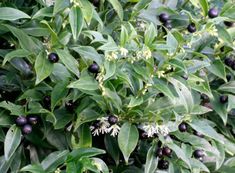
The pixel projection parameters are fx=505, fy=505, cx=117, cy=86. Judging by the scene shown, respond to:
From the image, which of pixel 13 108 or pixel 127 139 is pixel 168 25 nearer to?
pixel 127 139

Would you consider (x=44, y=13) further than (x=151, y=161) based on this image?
No

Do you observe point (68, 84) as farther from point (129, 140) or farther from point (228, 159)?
point (228, 159)

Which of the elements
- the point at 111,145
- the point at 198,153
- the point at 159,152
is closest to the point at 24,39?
the point at 111,145

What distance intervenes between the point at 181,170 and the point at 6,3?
907 mm

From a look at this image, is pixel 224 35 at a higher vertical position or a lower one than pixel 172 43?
lower

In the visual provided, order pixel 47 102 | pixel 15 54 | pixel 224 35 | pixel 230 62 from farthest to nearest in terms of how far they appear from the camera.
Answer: pixel 230 62 → pixel 224 35 → pixel 47 102 → pixel 15 54

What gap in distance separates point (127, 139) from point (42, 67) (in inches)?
14.7

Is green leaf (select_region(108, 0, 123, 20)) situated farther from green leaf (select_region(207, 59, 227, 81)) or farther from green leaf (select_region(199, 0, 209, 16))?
green leaf (select_region(207, 59, 227, 81))

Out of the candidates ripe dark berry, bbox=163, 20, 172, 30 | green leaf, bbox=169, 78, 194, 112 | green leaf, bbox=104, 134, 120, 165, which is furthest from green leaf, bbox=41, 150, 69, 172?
ripe dark berry, bbox=163, 20, 172, 30

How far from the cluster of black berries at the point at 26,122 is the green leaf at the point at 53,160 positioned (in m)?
0.11

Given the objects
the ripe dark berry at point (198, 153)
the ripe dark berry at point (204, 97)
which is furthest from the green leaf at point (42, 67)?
the ripe dark berry at point (204, 97)

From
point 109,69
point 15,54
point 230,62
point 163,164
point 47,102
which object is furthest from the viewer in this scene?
point 230,62

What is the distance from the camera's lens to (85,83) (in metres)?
1.57

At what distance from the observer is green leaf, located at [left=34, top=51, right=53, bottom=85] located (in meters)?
1.59
